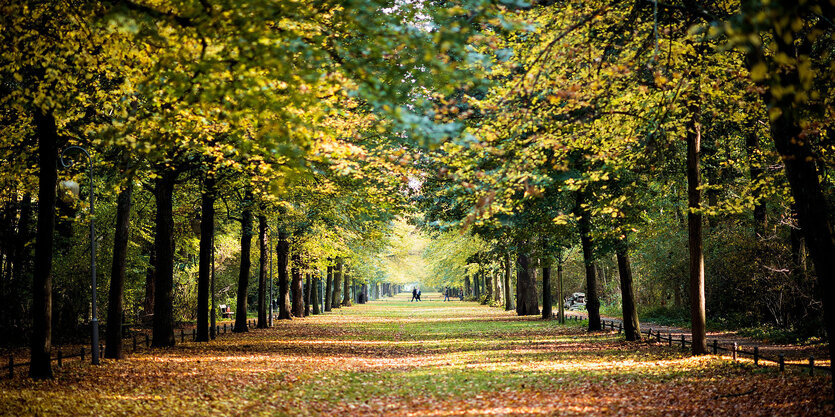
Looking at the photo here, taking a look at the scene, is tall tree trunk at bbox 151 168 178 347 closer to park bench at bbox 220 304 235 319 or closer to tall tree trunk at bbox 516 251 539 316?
park bench at bbox 220 304 235 319

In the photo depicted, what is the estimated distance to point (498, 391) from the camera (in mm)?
11555

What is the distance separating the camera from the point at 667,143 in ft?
47.0

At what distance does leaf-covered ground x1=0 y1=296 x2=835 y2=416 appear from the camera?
9.81 metres

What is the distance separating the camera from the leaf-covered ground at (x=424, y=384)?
9812mm

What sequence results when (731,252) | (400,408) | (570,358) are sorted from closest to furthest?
(400,408), (570,358), (731,252)

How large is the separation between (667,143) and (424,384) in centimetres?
769

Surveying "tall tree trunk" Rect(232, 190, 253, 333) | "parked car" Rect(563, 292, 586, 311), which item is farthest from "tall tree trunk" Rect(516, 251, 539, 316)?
"tall tree trunk" Rect(232, 190, 253, 333)

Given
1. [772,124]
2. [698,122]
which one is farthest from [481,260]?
[772,124]

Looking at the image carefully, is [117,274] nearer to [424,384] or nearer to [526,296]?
[424,384]

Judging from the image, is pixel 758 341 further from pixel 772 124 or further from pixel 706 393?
pixel 772 124

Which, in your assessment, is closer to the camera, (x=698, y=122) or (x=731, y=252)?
(x=698, y=122)

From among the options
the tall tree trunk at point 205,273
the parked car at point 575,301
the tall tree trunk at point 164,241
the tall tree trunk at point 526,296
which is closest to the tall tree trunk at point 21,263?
the tall tree trunk at point 205,273

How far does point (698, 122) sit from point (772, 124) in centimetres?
564

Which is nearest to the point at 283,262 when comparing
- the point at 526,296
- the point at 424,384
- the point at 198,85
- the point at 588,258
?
the point at 526,296
